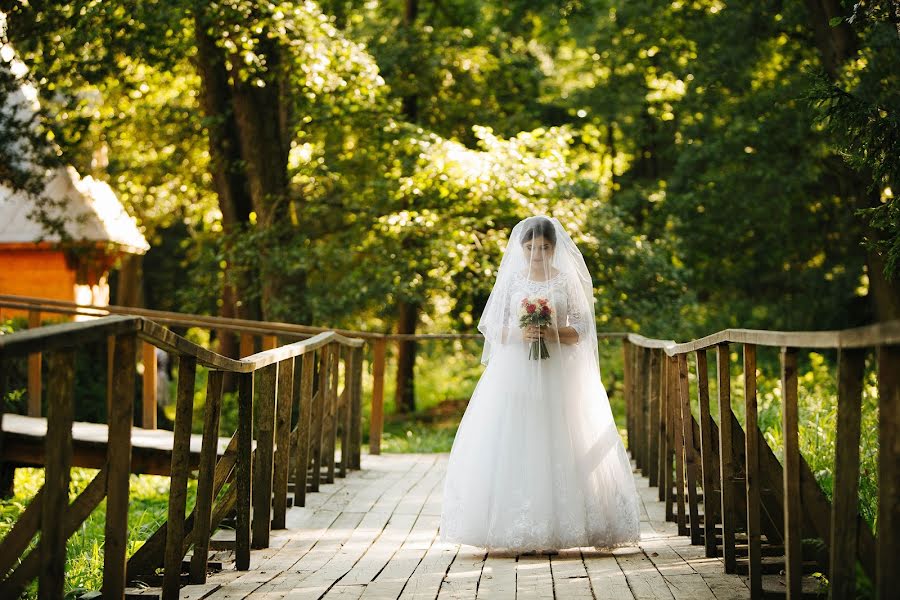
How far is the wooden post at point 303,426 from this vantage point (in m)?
6.75

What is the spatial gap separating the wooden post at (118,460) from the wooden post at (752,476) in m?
2.32

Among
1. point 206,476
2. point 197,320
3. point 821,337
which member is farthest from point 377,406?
point 821,337

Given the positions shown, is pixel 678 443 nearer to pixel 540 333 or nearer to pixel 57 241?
pixel 540 333

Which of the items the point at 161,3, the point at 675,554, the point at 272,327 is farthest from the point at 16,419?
the point at 675,554

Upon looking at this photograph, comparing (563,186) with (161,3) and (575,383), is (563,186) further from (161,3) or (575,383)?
(575,383)

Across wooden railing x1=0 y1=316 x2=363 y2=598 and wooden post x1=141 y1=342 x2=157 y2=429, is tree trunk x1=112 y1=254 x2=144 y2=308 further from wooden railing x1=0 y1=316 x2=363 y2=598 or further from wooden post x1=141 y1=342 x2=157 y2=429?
wooden railing x1=0 y1=316 x2=363 y2=598

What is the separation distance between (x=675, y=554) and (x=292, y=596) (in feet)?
6.90

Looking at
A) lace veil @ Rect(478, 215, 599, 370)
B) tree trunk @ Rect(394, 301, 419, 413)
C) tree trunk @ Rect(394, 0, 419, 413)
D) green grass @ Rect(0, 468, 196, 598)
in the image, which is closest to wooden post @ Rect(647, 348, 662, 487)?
lace veil @ Rect(478, 215, 599, 370)

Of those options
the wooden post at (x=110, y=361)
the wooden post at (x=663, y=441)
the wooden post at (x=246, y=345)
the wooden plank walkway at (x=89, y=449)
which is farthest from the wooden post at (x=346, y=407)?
the wooden post at (x=663, y=441)

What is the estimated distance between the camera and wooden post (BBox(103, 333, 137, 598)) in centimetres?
358

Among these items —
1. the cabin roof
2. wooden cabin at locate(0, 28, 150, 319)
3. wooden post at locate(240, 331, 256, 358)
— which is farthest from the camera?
wooden cabin at locate(0, 28, 150, 319)

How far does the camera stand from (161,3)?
439 inches

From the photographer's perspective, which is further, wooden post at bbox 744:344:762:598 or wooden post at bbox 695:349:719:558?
wooden post at bbox 695:349:719:558

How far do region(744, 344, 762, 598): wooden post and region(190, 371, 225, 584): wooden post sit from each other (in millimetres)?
2201
